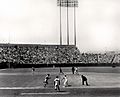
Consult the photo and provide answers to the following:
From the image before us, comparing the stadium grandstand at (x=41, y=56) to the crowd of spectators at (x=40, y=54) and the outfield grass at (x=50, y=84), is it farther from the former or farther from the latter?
the outfield grass at (x=50, y=84)

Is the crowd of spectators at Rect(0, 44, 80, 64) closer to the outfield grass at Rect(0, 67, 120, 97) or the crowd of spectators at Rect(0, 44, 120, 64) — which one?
the crowd of spectators at Rect(0, 44, 120, 64)

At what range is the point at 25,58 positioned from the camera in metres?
89.7

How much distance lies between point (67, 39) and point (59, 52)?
8.77 metres

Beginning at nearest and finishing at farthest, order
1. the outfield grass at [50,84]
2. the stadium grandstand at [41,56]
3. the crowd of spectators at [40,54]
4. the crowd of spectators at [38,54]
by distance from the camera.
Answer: the outfield grass at [50,84] < the stadium grandstand at [41,56] < the crowd of spectators at [38,54] < the crowd of spectators at [40,54]

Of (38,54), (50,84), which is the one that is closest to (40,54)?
(38,54)

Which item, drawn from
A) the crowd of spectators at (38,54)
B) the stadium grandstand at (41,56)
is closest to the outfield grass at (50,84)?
the stadium grandstand at (41,56)

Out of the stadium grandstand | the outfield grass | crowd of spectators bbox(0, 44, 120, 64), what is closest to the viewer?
the outfield grass

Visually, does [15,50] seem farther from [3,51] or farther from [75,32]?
[75,32]

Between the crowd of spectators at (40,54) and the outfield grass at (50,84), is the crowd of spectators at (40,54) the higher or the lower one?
the higher one

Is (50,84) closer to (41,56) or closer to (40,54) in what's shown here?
(41,56)

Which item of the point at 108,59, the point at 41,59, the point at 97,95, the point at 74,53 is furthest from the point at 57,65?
the point at 97,95

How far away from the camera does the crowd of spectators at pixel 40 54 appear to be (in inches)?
3492

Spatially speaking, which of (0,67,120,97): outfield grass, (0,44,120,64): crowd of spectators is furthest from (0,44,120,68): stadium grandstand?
(0,67,120,97): outfield grass

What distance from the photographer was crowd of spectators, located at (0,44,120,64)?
88.7 metres
